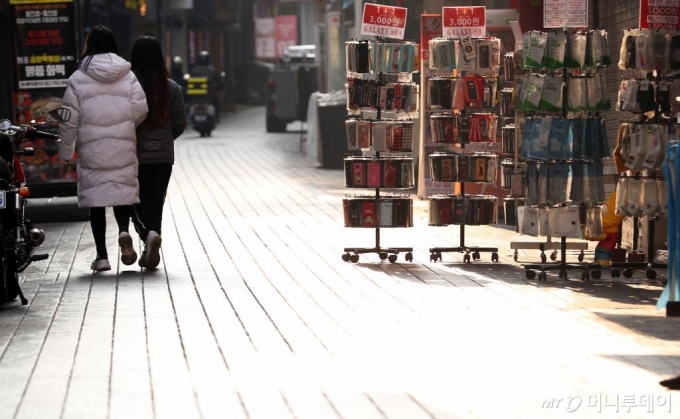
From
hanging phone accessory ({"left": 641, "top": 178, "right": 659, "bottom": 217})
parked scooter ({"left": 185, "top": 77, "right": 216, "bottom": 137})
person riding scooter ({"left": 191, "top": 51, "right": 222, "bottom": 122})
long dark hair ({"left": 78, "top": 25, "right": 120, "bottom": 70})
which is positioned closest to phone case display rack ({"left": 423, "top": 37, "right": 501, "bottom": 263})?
hanging phone accessory ({"left": 641, "top": 178, "right": 659, "bottom": 217})

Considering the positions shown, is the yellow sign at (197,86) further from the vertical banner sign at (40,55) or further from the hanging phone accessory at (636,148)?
the hanging phone accessory at (636,148)

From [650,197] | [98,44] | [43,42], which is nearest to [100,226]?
[98,44]

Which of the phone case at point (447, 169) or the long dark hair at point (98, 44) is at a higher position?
the long dark hair at point (98, 44)

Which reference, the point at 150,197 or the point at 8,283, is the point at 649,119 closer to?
the point at 150,197

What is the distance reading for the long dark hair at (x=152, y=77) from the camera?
11516 mm

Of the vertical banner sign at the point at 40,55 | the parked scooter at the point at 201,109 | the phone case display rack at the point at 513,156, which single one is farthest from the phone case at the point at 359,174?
the parked scooter at the point at 201,109

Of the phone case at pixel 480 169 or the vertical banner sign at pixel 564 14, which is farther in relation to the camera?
the phone case at pixel 480 169

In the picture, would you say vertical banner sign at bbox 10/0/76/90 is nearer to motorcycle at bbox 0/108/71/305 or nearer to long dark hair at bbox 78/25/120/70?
long dark hair at bbox 78/25/120/70

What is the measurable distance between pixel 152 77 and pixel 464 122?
2.70 metres

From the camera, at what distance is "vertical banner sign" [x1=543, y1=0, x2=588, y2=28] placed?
35.3 feet

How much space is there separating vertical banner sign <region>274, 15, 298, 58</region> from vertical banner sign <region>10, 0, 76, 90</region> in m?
42.3

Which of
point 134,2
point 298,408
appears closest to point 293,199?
point 298,408

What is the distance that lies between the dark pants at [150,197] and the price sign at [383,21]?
7.03 feet

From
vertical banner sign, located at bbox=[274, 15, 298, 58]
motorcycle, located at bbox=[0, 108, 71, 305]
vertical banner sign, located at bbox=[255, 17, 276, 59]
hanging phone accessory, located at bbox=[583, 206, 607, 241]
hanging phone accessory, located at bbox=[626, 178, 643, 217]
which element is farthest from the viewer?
vertical banner sign, located at bbox=[255, 17, 276, 59]
